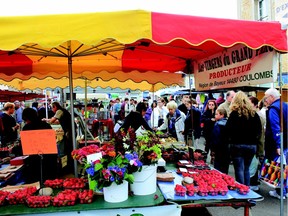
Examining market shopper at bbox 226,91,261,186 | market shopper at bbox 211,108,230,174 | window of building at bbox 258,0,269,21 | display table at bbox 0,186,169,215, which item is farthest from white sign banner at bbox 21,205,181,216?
window of building at bbox 258,0,269,21

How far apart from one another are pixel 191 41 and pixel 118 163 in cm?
130

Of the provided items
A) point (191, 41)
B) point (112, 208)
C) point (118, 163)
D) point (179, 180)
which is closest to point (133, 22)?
point (191, 41)

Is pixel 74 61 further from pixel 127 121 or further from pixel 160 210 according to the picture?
pixel 160 210

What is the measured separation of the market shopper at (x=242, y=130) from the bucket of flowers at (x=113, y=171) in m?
2.46

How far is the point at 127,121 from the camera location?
5.62 meters

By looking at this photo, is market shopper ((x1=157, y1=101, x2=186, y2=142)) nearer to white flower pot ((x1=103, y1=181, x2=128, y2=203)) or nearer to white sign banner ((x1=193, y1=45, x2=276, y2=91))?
white sign banner ((x1=193, y1=45, x2=276, y2=91))

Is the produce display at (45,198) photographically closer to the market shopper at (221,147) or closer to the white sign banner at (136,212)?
the white sign banner at (136,212)

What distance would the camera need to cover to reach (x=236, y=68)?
358cm

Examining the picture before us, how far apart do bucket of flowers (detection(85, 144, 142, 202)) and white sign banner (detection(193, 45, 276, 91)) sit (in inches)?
67.0

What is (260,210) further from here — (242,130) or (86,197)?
(86,197)

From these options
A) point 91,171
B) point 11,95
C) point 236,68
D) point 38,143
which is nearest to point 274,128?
point 236,68

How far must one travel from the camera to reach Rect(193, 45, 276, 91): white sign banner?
2962 mm

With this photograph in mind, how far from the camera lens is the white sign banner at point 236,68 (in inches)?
117

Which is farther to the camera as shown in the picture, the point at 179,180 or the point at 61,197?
the point at 179,180
